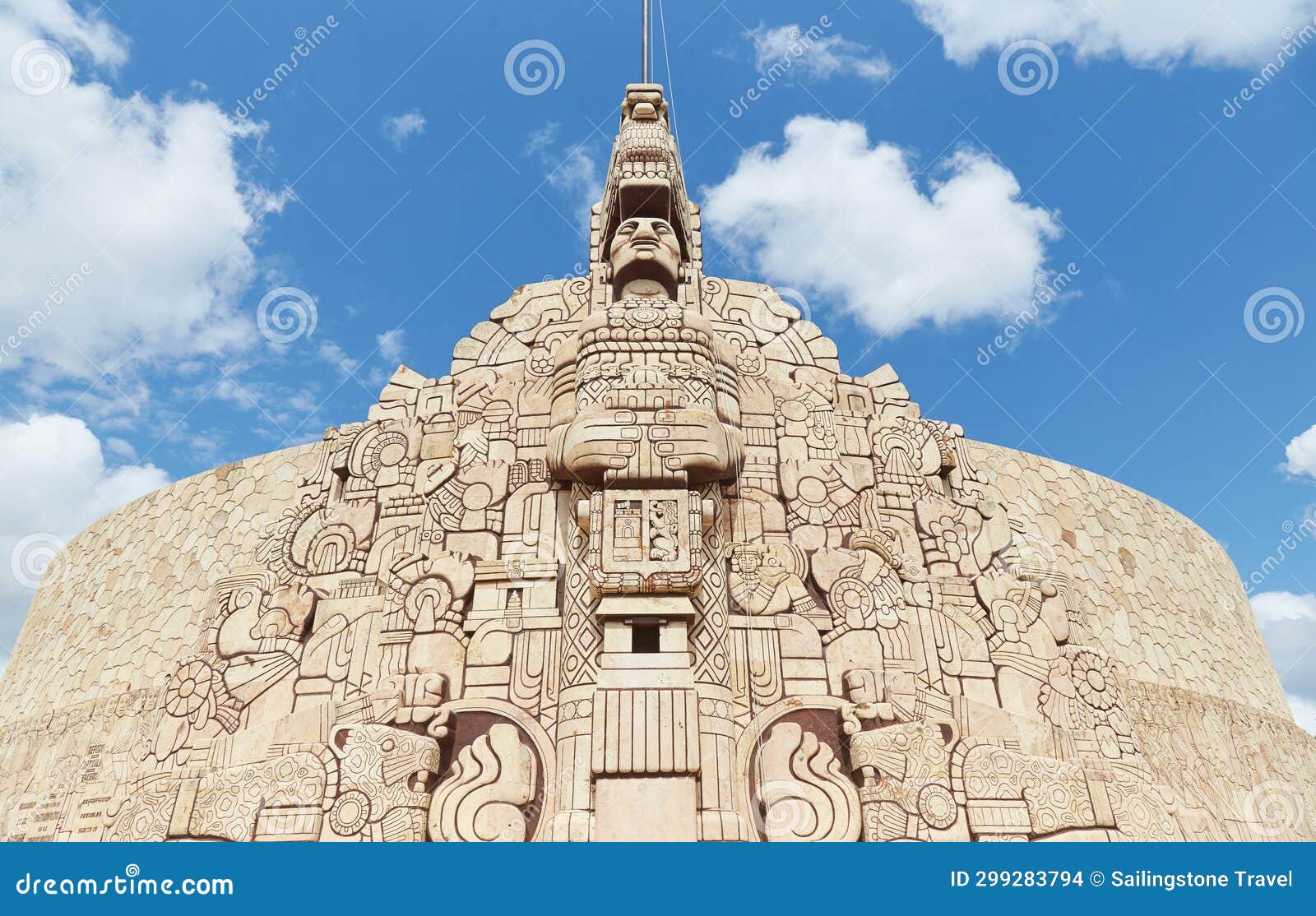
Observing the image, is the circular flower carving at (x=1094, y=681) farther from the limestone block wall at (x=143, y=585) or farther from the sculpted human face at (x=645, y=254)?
the limestone block wall at (x=143, y=585)

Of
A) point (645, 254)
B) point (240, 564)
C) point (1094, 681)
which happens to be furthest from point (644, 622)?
point (240, 564)

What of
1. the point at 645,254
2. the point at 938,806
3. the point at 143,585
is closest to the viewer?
the point at 938,806

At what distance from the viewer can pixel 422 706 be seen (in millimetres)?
4875

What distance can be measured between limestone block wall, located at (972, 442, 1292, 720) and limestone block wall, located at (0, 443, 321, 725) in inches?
309

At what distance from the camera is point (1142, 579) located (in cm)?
953

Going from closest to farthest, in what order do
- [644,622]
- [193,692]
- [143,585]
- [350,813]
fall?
[350,813], [644,622], [193,692], [143,585]

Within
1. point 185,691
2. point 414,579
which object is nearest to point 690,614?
point 414,579

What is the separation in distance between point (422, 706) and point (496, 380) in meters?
2.62

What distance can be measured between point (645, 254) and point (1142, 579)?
7317mm

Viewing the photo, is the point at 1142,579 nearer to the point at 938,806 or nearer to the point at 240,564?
the point at 938,806

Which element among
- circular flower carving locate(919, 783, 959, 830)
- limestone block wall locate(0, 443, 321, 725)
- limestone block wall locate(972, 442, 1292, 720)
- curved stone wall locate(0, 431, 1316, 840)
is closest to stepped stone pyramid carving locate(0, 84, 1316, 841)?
circular flower carving locate(919, 783, 959, 830)

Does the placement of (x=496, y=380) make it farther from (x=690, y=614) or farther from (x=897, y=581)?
(x=897, y=581)

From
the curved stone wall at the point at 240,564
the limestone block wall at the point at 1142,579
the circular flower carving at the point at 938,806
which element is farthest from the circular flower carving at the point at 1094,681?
the limestone block wall at the point at 1142,579

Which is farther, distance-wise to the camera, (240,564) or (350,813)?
(240,564)
